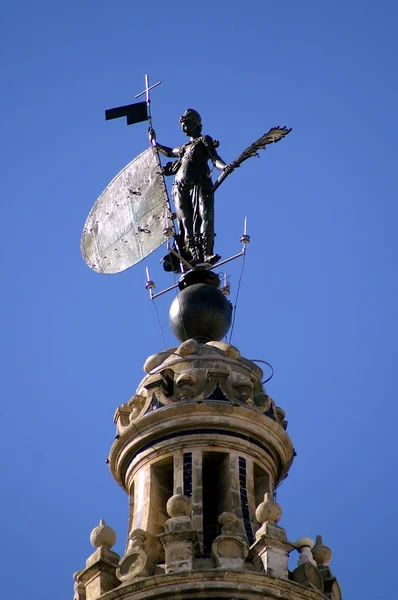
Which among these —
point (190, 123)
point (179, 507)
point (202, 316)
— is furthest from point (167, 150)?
point (179, 507)

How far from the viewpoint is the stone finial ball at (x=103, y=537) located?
3291 centimetres

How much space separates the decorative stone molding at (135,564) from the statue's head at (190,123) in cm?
1289

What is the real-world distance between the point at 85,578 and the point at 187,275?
9.90 metres

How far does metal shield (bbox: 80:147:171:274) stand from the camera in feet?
136

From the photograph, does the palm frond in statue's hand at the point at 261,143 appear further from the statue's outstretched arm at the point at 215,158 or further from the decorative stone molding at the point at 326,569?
the decorative stone molding at the point at 326,569

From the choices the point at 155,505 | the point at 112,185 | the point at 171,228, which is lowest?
the point at 155,505

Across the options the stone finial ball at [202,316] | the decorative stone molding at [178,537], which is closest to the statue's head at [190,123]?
the stone finial ball at [202,316]

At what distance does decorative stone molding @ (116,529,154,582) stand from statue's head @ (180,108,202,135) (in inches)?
507

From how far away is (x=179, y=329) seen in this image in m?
39.3

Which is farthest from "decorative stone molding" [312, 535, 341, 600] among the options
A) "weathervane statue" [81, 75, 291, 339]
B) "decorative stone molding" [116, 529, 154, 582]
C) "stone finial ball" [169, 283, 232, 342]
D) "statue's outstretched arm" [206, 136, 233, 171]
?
"statue's outstretched arm" [206, 136, 233, 171]

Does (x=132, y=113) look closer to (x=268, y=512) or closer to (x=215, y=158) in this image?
(x=215, y=158)

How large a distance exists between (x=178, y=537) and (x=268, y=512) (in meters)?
1.92

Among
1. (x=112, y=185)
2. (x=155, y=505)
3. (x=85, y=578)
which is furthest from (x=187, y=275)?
(x=85, y=578)

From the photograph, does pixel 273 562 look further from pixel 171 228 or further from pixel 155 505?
pixel 171 228
